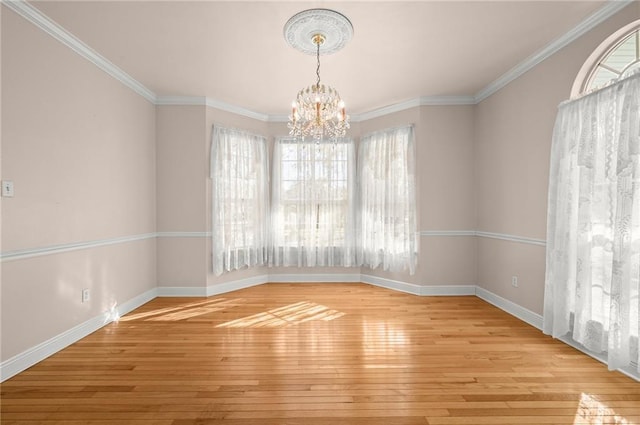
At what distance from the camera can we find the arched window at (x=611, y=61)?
2611 mm

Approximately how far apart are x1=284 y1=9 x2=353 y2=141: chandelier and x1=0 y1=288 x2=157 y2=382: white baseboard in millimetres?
2904

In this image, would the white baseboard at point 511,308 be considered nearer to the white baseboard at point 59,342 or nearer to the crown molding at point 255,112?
the crown molding at point 255,112

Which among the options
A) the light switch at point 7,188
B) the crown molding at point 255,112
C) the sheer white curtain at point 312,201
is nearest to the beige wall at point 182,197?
the crown molding at point 255,112

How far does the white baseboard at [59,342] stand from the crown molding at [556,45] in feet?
18.2

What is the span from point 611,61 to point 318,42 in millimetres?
2637

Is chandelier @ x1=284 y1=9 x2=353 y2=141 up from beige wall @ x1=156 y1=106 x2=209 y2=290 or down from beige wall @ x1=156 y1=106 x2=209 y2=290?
up

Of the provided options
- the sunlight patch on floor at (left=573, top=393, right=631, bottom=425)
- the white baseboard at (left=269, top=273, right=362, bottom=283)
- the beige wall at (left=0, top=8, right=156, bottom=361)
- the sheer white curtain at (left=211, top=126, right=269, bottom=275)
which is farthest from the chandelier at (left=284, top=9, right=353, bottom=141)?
the white baseboard at (left=269, top=273, right=362, bottom=283)

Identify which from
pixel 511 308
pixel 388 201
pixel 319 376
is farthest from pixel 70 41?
pixel 511 308

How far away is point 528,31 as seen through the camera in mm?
3006

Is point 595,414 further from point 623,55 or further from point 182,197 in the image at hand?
point 182,197

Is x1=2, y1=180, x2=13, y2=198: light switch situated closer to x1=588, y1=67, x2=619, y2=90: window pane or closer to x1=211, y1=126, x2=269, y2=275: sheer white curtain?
x1=211, y1=126, x2=269, y2=275: sheer white curtain

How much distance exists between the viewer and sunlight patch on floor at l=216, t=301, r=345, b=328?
359 centimetres

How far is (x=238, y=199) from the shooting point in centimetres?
505

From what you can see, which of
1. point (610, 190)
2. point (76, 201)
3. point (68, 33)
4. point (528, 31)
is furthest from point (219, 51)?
point (610, 190)
